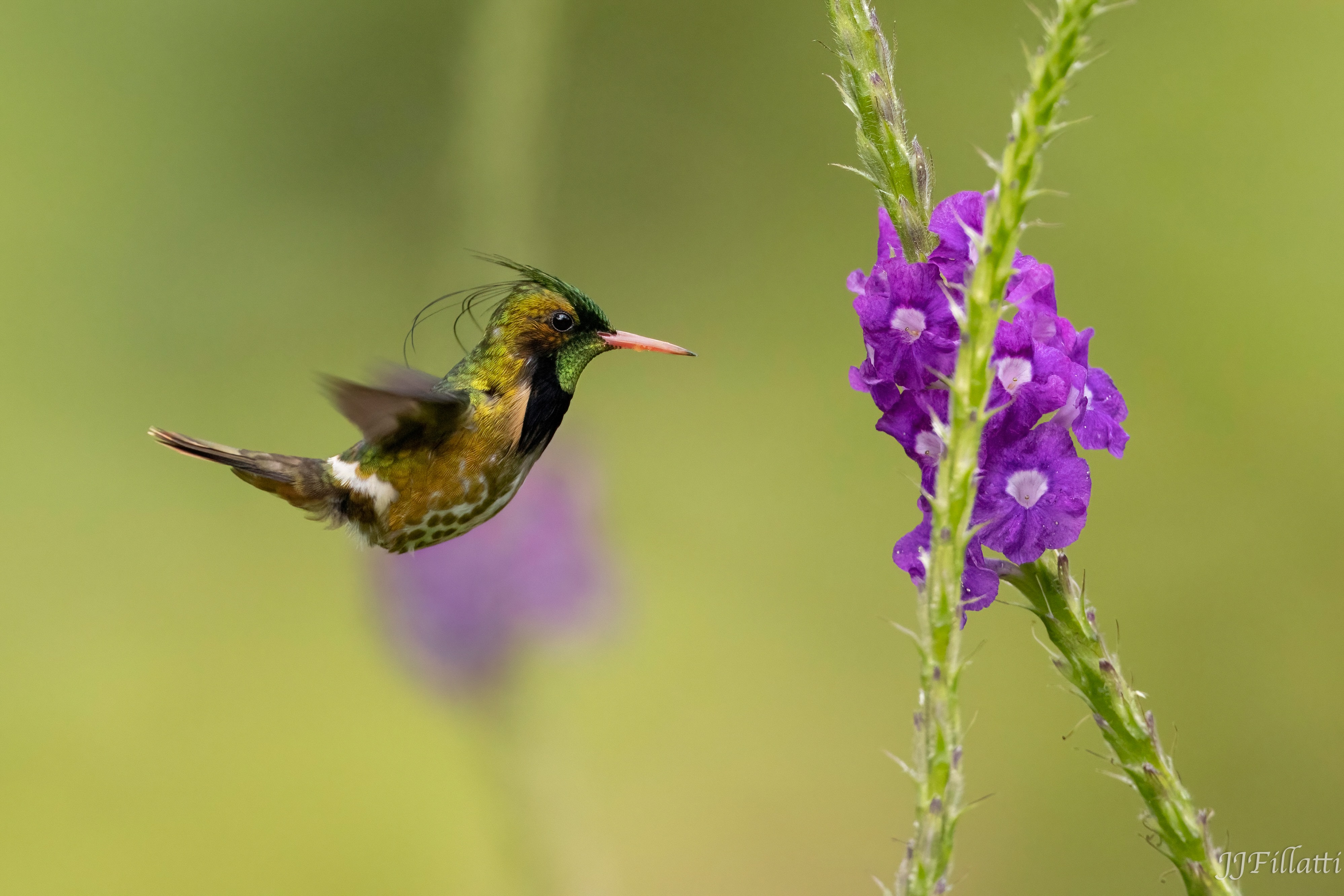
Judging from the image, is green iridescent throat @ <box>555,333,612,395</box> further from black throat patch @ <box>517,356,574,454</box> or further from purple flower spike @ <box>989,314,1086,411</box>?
purple flower spike @ <box>989,314,1086,411</box>

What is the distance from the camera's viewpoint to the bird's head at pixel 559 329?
1.34 meters

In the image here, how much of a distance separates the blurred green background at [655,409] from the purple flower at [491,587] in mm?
243

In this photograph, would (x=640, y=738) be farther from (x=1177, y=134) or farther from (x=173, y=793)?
(x=1177, y=134)

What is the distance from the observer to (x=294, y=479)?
56.4 inches

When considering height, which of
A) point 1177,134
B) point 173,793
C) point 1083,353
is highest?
point 1177,134

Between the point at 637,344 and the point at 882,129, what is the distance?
0.45 metres

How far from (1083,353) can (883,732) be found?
4.17 meters

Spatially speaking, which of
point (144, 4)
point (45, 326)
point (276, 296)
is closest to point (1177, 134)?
point (276, 296)

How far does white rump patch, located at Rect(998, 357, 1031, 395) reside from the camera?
0.93 metres

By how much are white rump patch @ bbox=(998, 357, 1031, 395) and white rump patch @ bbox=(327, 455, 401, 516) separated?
2.74ft

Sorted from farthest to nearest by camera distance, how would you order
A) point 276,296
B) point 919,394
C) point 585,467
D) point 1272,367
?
1. point 276,296
2. point 1272,367
3. point 585,467
4. point 919,394

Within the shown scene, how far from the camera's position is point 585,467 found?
304 cm

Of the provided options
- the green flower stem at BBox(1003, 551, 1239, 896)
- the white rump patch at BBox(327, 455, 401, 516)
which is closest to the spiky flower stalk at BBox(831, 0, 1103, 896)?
the green flower stem at BBox(1003, 551, 1239, 896)

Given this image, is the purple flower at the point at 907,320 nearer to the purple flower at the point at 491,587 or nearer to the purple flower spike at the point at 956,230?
the purple flower spike at the point at 956,230
